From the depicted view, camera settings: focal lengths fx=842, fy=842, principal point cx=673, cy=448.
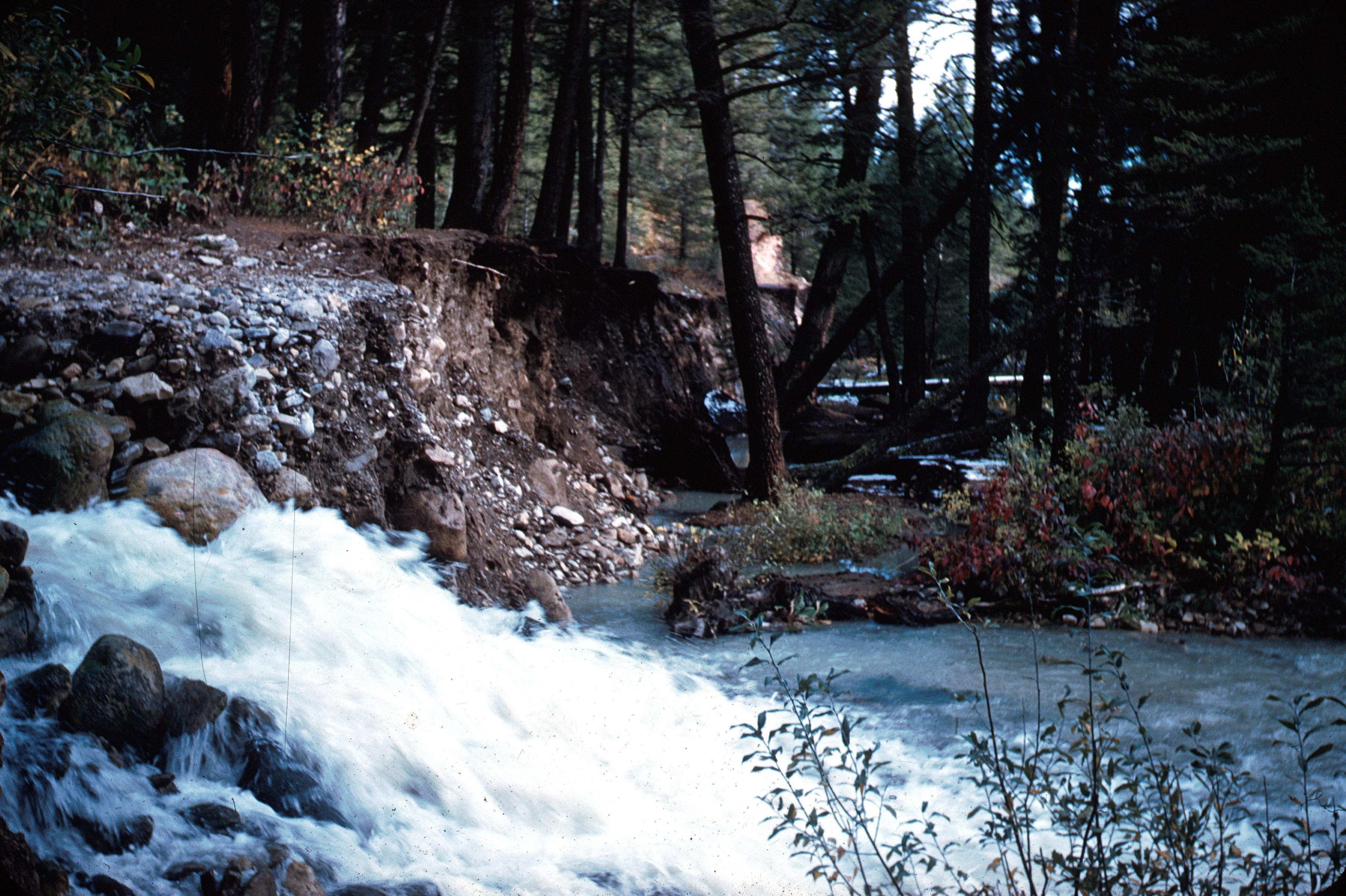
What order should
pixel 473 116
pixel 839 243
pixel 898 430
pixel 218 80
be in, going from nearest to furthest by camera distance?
pixel 218 80 < pixel 898 430 < pixel 473 116 < pixel 839 243

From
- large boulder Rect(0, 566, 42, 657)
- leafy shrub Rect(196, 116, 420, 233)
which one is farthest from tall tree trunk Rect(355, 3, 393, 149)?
large boulder Rect(0, 566, 42, 657)

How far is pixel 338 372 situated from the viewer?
8008 millimetres

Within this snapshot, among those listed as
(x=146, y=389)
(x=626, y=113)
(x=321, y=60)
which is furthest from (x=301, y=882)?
(x=626, y=113)

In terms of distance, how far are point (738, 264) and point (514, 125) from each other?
4592 mm

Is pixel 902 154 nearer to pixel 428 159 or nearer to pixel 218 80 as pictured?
pixel 428 159

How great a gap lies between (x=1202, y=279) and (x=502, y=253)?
1261 centimetres

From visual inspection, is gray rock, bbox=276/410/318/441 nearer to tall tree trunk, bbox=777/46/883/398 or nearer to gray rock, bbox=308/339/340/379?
gray rock, bbox=308/339/340/379

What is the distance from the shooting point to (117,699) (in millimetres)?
3973

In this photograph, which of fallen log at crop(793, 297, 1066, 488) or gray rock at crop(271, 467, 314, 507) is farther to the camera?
fallen log at crop(793, 297, 1066, 488)

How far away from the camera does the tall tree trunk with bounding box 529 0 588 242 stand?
601 inches

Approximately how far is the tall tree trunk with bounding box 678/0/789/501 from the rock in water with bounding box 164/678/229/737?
7.86 metres

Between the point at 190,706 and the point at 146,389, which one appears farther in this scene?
the point at 146,389

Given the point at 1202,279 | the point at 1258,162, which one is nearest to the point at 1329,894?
the point at 1258,162

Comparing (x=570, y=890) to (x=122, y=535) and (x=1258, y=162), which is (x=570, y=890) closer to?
(x=122, y=535)
